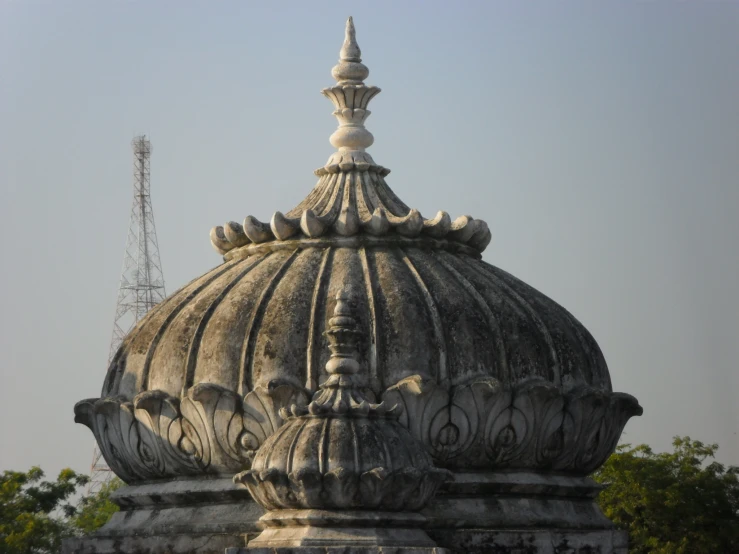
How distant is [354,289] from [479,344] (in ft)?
5.40

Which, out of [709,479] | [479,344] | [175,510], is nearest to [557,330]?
[479,344]

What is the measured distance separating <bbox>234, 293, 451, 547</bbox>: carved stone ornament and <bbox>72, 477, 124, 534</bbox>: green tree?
86.5ft

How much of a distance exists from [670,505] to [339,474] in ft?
73.9

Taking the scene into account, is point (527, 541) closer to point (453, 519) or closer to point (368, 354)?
point (453, 519)

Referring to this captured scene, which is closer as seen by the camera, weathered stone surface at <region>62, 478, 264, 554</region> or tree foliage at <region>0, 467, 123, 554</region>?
weathered stone surface at <region>62, 478, 264, 554</region>

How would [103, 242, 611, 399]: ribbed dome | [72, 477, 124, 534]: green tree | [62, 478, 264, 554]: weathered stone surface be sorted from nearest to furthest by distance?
[62, 478, 264, 554]: weathered stone surface → [103, 242, 611, 399]: ribbed dome → [72, 477, 124, 534]: green tree

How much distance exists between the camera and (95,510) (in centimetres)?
5331

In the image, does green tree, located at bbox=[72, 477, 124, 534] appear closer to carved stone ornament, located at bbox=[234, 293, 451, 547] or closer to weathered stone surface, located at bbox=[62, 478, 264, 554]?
weathered stone surface, located at bbox=[62, 478, 264, 554]

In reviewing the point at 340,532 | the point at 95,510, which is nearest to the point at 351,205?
the point at 340,532

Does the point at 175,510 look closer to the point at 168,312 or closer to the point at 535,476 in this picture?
the point at 168,312

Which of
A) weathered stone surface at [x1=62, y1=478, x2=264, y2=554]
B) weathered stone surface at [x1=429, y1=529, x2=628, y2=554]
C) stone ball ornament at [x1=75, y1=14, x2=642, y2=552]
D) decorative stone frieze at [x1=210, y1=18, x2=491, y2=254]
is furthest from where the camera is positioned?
decorative stone frieze at [x1=210, y1=18, x2=491, y2=254]

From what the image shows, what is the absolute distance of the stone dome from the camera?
21.6 meters

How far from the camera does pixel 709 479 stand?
41750 mm

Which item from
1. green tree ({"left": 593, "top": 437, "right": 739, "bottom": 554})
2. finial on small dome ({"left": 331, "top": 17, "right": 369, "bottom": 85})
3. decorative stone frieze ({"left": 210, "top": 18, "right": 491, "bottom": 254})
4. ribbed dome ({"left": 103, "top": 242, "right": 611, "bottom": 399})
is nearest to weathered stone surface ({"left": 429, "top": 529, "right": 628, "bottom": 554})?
ribbed dome ({"left": 103, "top": 242, "right": 611, "bottom": 399})
